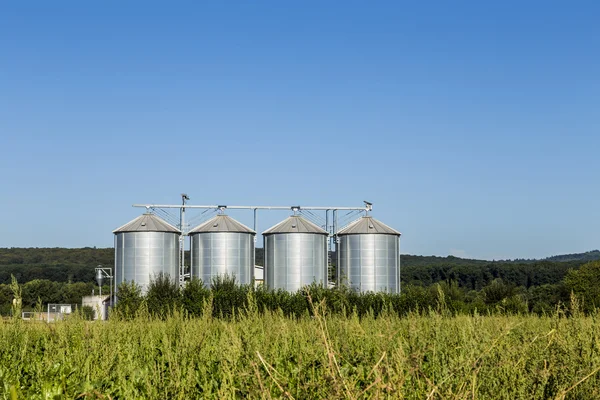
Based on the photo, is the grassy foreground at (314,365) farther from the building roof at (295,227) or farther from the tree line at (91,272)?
the tree line at (91,272)

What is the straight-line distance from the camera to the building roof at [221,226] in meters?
43.6

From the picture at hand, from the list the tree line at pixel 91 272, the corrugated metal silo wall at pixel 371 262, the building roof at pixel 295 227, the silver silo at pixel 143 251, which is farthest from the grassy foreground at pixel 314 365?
the tree line at pixel 91 272

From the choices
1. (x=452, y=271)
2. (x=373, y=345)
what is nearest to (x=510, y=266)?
(x=452, y=271)

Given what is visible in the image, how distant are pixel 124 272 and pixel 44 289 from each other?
59.1 m

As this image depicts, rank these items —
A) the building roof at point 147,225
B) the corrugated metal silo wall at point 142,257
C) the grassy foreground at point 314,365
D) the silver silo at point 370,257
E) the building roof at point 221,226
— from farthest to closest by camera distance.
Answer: the silver silo at point 370,257 < the building roof at point 221,226 < the building roof at point 147,225 < the corrugated metal silo wall at point 142,257 < the grassy foreground at point 314,365

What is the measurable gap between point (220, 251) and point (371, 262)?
32.3 ft

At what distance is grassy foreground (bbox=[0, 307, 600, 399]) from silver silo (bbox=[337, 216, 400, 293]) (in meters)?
31.0

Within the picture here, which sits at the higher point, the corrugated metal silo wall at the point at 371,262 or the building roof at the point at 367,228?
the building roof at the point at 367,228

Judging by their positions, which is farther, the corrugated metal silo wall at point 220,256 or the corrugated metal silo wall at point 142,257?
the corrugated metal silo wall at point 220,256

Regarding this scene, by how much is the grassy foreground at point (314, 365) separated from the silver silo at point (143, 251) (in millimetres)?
29591

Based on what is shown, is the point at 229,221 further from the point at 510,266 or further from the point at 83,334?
the point at 510,266

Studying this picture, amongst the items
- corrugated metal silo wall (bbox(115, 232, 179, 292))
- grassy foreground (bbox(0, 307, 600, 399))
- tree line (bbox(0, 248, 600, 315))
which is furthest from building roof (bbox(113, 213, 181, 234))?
tree line (bbox(0, 248, 600, 315))

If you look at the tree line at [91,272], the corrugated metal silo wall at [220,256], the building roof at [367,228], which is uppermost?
the building roof at [367,228]

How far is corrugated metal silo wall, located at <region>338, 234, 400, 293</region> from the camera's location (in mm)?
43719
